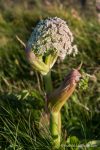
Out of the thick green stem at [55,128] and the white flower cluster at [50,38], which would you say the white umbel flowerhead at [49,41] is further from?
the thick green stem at [55,128]

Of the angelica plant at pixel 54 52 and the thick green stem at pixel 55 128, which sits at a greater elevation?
the angelica plant at pixel 54 52

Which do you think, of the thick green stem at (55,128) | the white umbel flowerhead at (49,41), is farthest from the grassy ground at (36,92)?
the white umbel flowerhead at (49,41)

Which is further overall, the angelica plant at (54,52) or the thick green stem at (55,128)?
the thick green stem at (55,128)

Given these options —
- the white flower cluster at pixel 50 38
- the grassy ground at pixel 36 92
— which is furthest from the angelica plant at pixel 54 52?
the grassy ground at pixel 36 92

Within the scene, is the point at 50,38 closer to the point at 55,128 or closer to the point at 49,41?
the point at 49,41

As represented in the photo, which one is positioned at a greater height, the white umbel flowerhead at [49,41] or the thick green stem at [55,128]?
the white umbel flowerhead at [49,41]

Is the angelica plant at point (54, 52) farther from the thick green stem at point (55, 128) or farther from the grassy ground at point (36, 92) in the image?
the grassy ground at point (36, 92)

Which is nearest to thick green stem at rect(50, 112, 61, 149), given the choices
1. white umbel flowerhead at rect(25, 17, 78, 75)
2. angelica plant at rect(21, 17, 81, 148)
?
angelica plant at rect(21, 17, 81, 148)
